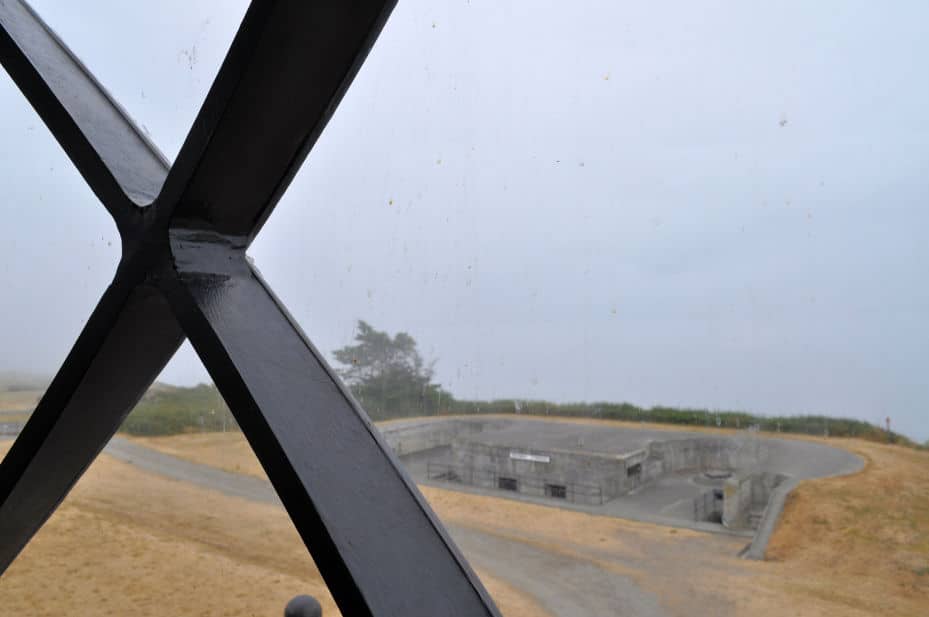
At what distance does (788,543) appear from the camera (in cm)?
168

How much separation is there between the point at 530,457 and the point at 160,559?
5.33 ft

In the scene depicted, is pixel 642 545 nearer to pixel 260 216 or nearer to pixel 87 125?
pixel 260 216

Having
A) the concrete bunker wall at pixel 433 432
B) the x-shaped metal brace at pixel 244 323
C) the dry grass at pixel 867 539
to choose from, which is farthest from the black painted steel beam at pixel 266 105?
the dry grass at pixel 867 539

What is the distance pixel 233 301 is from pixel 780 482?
202 centimetres

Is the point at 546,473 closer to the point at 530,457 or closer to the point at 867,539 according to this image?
the point at 530,457

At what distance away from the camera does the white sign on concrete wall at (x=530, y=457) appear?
8.59 feet

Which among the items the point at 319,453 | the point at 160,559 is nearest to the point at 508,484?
the point at 160,559

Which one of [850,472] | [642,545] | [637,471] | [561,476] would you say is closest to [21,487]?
[850,472]

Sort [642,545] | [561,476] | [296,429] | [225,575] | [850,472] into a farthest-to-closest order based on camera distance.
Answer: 1. [561,476]
2. [642,545]
3. [225,575]
4. [850,472]
5. [296,429]

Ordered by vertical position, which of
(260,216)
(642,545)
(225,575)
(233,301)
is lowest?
(225,575)

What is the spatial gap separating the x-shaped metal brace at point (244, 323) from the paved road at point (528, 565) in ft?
2.75

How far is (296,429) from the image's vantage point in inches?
18.5

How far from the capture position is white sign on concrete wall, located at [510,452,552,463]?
8.59 ft

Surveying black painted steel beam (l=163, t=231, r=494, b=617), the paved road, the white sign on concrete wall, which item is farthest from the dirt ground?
the white sign on concrete wall
